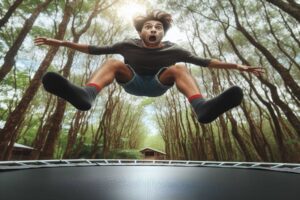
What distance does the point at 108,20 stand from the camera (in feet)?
51.5

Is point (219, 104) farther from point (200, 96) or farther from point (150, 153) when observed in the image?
point (150, 153)

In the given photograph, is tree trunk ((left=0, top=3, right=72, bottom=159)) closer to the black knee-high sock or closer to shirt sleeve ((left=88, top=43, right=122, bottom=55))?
shirt sleeve ((left=88, top=43, right=122, bottom=55))

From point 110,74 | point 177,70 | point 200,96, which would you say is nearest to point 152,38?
point 177,70

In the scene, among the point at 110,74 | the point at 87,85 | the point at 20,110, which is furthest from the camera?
the point at 20,110

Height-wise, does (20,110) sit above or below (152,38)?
above

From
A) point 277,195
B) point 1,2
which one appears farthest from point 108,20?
point 277,195

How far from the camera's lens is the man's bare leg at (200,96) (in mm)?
2156

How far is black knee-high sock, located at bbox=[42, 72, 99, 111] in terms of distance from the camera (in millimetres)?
2021

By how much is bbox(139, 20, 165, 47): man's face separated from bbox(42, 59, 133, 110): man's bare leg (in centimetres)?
35

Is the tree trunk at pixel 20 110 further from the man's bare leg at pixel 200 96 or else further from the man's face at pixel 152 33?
the man's bare leg at pixel 200 96

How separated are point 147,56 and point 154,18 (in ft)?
1.46

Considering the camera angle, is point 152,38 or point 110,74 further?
point 152,38

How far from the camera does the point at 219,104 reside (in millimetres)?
2201

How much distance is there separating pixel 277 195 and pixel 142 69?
4.88 ft
